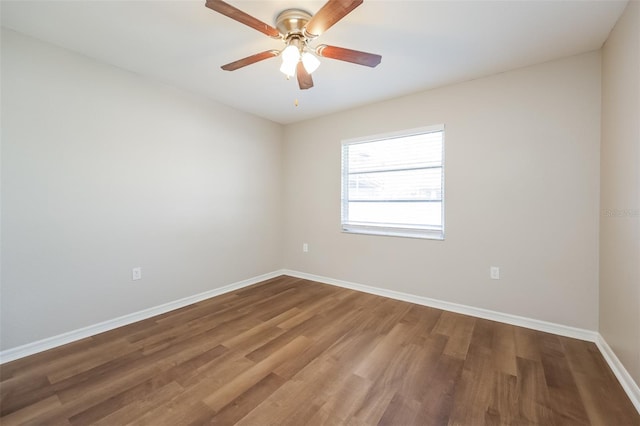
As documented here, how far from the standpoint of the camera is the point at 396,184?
323 centimetres

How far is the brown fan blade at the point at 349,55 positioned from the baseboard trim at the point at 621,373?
2.52 meters

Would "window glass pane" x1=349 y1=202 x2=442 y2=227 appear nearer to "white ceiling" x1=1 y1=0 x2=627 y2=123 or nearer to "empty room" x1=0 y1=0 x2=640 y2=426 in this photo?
"empty room" x1=0 y1=0 x2=640 y2=426

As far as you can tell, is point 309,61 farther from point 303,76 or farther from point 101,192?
point 101,192

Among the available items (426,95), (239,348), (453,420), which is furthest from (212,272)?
(426,95)

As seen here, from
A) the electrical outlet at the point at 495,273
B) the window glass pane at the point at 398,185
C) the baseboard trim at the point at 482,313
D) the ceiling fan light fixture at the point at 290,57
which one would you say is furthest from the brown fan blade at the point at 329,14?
the baseboard trim at the point at 482,313

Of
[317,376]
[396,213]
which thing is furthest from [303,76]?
[317,376]

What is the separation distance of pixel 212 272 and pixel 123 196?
1.32 m

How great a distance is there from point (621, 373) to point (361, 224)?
248 cm

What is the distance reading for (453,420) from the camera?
1.40m

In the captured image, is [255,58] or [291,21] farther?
[255,58]

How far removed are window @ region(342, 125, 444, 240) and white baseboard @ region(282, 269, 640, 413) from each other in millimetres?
738

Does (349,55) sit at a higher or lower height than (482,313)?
higher

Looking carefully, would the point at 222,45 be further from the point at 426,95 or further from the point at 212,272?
the point at 212,272

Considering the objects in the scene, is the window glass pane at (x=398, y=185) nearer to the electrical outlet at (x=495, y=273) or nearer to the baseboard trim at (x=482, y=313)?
the electrical outlet at (x=495, y=273)
